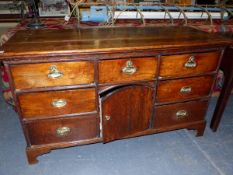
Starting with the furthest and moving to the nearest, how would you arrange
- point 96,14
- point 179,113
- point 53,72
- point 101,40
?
1. point 96,14
2. point 179,113
3. point 101,40
4. point 53,72

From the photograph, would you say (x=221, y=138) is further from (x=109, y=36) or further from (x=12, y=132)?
(x=12, y=132)

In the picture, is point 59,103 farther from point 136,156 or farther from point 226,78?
point 226,78

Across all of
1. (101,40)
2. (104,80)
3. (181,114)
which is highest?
(101,40)

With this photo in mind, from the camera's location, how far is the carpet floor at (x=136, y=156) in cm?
116

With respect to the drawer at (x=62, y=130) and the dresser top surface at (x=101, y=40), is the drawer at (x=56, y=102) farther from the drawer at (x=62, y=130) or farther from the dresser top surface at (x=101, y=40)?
the dresser top surface at (x=101, y=40)

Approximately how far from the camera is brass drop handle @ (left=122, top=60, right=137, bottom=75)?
100 cm

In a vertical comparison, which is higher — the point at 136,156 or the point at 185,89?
the point at 185,89

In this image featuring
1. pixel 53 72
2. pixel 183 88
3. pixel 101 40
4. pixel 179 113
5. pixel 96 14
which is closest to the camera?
pixel 53 72

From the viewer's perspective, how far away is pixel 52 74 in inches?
36.3

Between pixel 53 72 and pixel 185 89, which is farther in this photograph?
pixel 185 89

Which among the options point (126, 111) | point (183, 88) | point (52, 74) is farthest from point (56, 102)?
point (183, 88)

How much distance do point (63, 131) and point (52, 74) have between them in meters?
0.37

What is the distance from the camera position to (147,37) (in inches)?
43.9

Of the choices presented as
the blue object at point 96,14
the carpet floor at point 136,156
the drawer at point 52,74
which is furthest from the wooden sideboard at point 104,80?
→ the blue object at point 96,14
